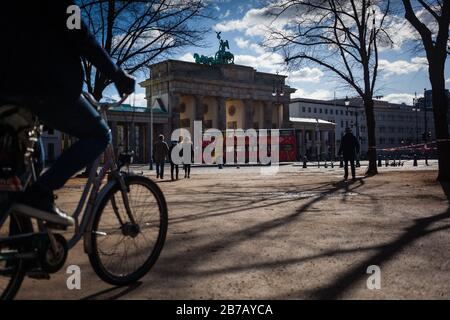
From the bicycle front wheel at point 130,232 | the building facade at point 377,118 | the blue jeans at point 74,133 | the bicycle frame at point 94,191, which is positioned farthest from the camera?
the building facade at point 377,118

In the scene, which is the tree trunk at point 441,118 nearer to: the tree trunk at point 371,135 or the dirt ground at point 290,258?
the tree trunk at point 371,135

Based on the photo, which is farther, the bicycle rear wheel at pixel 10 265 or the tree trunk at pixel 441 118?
the tree trunk at pixel 441 118

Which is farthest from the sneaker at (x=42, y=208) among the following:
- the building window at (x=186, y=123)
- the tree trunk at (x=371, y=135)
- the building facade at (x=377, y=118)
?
the building facade at (x=377, y=118)

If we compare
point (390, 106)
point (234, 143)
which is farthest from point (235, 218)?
point (390, 106)

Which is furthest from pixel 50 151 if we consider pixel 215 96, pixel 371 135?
pixel 371 135

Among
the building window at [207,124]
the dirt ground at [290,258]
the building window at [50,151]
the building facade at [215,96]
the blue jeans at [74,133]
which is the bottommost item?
the dirt ground at [290,258]

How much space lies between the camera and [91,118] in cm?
284

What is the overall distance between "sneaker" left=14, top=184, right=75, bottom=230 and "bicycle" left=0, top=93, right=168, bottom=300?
12 mm

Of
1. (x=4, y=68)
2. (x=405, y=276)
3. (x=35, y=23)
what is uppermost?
(x=35, y=23)

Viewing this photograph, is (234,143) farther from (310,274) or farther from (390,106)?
(390,106)

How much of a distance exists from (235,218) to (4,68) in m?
4.54

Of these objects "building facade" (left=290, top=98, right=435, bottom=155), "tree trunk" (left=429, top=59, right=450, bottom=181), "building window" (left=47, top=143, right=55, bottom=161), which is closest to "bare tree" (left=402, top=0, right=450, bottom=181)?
"tree trunk" (left=429, top=59, right=450, bottom=181)

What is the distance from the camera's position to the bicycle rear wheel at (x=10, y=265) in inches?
94.4

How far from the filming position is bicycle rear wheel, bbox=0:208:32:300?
240 cm
